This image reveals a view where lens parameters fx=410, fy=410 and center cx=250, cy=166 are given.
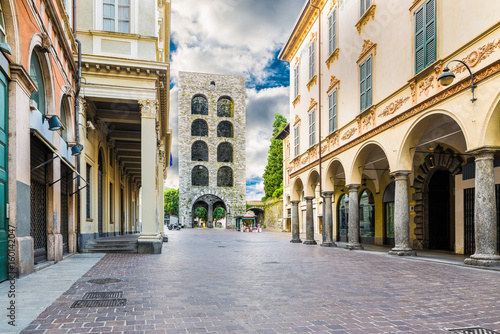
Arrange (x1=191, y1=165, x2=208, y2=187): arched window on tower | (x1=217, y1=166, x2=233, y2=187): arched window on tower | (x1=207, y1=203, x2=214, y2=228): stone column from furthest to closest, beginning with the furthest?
1. (x1=217, y1=166, x2=233, y2=187): arched window on tower
2. (x1=191, y1=165, x2=208, y2=187): arched window on tower
3. (x1=207, y1=203, x2=214, y2=228): stone column

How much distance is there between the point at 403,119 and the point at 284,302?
9.08m

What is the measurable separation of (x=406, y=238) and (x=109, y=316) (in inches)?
439

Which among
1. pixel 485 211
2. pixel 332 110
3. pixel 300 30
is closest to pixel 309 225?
pixel 332 110

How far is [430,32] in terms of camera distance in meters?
12.0

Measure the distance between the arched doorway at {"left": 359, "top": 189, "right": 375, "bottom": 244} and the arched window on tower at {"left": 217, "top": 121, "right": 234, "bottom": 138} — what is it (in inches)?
1841

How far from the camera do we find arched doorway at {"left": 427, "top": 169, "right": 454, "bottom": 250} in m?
17.4

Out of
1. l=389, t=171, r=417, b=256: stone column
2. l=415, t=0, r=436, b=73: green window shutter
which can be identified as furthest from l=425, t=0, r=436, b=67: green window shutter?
l=389, t=171, r=417, b=256: stone column

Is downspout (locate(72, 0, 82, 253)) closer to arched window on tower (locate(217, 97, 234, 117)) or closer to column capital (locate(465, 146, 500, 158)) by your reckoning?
column capital (locate(465, 146, 500, 158))

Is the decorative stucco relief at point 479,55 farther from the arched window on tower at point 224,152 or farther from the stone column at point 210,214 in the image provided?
the arched window on tower at point 224,152

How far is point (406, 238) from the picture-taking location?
13789mm

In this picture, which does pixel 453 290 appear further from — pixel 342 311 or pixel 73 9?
pixel 73 9

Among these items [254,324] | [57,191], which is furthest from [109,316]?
[57,191]

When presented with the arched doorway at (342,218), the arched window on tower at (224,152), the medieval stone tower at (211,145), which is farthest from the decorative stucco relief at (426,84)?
the arched window on tower at (224,152)

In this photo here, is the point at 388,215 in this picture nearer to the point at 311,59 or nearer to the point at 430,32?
the point at 311,59
